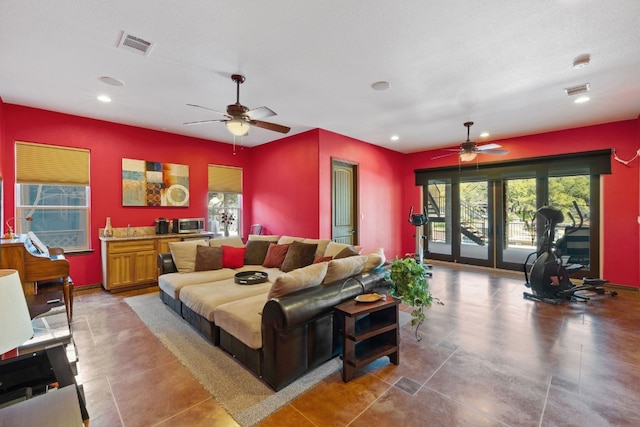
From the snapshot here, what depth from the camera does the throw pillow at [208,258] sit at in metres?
4.23

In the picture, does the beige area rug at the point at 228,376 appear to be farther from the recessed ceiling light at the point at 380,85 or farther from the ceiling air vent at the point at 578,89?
the ceiling air vent at the point at 578,89

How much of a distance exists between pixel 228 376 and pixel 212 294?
1.01m

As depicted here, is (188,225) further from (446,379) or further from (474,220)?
(474,220)

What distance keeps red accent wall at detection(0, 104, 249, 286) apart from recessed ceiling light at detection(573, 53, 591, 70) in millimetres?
5973

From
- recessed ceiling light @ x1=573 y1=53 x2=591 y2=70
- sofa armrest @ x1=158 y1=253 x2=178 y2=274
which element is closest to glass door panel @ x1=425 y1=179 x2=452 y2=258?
recessed ceiling light @ x1=573 y1=53 x2=591 y2=70

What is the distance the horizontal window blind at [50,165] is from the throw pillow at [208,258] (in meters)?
2.42

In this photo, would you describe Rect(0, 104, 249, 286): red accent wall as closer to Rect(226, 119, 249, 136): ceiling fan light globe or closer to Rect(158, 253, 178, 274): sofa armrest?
Rect(158, 253, 178, 274): sofa armrest

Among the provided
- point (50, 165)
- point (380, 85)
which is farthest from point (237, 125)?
point (50, 165)

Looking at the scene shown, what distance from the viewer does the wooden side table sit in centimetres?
226

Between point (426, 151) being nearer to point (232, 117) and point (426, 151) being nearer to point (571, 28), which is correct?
point (571, 28)

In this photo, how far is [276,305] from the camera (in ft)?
6.95

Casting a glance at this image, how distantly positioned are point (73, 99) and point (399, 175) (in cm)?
660

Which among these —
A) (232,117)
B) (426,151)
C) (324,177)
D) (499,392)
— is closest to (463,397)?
(499,392)

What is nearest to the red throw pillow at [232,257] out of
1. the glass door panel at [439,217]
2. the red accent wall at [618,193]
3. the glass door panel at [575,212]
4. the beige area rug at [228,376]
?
the beige area rug at [228,376]
